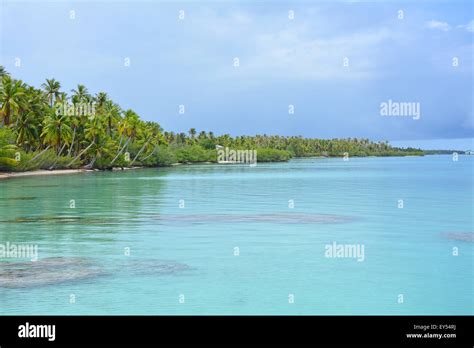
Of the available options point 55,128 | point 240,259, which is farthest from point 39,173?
point 240,259

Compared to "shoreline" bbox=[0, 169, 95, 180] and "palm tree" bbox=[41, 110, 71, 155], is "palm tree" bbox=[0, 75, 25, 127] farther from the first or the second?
"shoreline" bbox=[0, 169, 95, 180]

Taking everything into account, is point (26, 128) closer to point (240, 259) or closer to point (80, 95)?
point (80, 95)

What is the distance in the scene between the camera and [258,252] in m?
23.0
